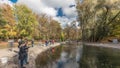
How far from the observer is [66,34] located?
477 ft

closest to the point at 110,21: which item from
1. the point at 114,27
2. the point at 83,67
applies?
the point at 114,27

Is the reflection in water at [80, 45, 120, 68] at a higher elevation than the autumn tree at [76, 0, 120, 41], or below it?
below

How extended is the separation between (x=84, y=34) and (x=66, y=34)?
54.0 metres

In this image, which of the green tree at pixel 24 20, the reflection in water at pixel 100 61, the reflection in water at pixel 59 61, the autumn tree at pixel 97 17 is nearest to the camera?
the reflection in water at pixel 59 61

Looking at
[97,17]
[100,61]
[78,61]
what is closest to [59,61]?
[78,61]

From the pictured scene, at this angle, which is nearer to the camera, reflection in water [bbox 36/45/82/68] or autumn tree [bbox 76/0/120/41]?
reflection in water [bbox 36/45/82/68]

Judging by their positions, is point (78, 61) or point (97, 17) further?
point (97, 17)

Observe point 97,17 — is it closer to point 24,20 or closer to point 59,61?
point 24,20

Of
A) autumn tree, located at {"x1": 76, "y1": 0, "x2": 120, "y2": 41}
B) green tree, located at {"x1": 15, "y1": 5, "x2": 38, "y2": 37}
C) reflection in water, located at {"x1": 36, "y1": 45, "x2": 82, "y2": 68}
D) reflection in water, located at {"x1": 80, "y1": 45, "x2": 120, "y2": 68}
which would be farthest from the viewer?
autumn tree, located at {"x1": 76, "y1": 0, "x2": 120, "y2": 41}

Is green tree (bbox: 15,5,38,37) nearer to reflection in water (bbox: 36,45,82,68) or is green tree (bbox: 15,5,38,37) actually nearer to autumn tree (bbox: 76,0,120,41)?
reflection in water (bbox: 36,45,82,68)

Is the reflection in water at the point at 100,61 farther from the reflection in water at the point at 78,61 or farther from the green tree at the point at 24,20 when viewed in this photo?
the green tree at the point at 24,20

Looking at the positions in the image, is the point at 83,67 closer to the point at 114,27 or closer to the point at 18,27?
the point at 18,27

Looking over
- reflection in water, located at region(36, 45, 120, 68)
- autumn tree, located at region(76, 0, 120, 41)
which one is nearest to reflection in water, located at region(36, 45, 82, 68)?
reflection in water, located at region(36, 45, 120, 68)

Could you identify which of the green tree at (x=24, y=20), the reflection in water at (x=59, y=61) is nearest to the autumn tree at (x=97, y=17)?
the green tree at (x=24, y=20)
